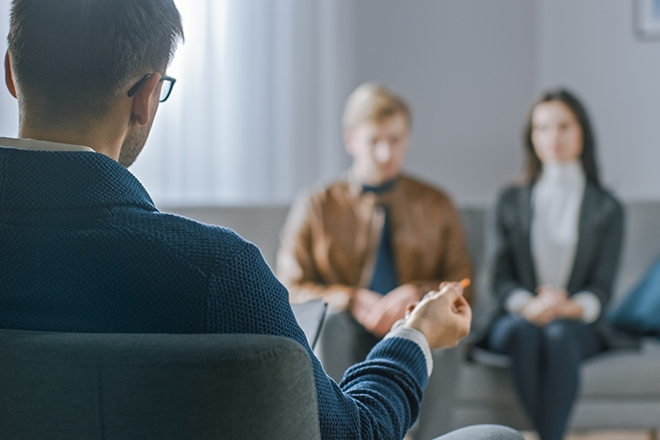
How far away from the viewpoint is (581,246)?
270 centimetres

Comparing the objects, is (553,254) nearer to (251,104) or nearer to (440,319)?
(251,104)

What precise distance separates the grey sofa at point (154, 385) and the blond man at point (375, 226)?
1.94 metres

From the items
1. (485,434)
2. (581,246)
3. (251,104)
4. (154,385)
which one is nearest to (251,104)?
(251,104)

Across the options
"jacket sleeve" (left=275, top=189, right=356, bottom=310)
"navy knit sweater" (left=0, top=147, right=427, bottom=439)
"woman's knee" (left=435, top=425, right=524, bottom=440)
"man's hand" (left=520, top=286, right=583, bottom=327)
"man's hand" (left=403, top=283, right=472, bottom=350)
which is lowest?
"man's hand" (left=520, top=286, right=583, bottom=327)

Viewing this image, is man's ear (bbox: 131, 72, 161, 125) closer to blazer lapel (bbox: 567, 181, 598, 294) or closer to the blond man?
the blond man

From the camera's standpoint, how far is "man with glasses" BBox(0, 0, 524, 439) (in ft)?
2.31

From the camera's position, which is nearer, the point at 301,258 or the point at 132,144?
the point at 132,144

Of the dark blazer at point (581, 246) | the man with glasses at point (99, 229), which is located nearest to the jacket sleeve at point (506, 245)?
the dark blazer at point (581, 246)

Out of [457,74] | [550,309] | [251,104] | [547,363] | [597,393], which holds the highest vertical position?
[457,74]

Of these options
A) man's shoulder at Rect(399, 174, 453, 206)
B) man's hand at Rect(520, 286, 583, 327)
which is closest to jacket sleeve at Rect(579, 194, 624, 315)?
man's hand at Rect(520, 286, 583, 327)

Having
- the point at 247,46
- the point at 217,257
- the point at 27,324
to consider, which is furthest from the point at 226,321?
the point at 247,46

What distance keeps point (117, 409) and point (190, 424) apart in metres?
0.06

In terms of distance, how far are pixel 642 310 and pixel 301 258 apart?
1.17m

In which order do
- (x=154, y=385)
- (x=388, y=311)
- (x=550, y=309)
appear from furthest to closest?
(x=550, y=309) → (x=388, y=311) → (x=154, y=385)
